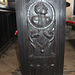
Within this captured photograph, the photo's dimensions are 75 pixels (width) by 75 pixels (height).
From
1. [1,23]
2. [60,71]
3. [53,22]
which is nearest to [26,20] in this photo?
[53,22]

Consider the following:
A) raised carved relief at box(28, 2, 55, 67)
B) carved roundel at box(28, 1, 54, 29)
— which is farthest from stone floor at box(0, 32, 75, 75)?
carved roundel at box(28, 1, 54, 29)

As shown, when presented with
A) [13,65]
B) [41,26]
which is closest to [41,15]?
[41,26]

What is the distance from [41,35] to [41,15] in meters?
0.22

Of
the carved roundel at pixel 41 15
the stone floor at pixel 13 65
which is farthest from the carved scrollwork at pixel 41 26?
the stone floor at pixel 13 65

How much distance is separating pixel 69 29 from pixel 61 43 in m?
3.20

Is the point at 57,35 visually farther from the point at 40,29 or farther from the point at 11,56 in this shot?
the point at 11,56

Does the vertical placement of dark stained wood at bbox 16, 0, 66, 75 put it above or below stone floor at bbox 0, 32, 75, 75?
above

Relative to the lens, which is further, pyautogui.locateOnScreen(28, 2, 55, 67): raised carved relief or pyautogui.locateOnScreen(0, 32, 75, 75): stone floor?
pyautogui.locateOnScreen(0, 32, 75, 75): stone floor

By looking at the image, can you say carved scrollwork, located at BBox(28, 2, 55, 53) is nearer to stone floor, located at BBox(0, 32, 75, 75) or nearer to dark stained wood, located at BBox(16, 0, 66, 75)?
dark stained wood, located at BBox(16, 0, 66, 75)

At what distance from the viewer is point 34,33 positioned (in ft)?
3.91

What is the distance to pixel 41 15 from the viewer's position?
1128 millimetres

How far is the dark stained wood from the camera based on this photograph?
1110mm

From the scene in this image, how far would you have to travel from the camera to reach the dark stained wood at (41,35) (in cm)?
111

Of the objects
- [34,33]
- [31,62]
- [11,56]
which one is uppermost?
[34,33]
